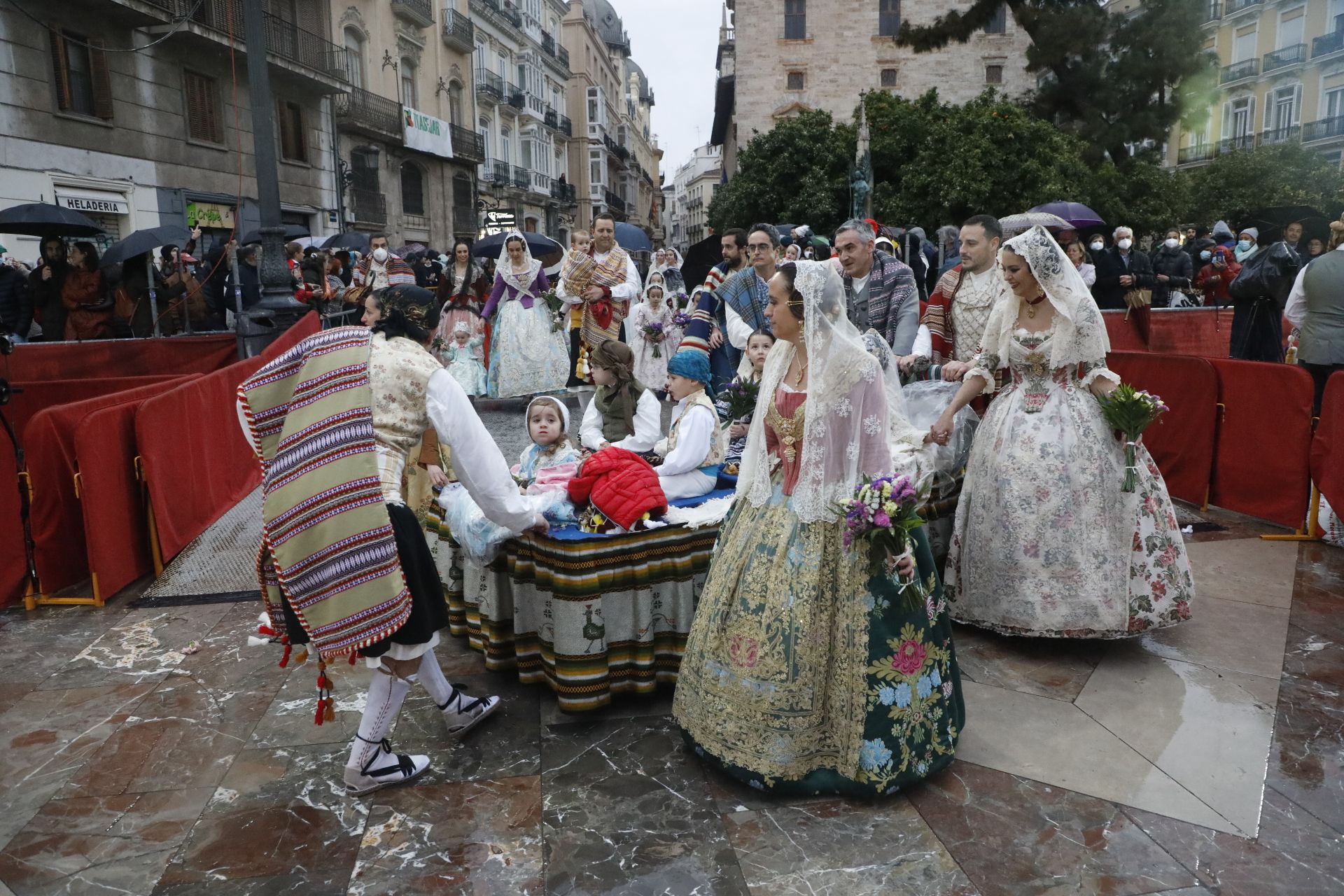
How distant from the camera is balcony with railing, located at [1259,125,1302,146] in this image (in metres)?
36.4

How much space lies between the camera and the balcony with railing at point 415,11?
1159 inches

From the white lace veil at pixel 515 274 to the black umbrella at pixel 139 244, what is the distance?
388 cm

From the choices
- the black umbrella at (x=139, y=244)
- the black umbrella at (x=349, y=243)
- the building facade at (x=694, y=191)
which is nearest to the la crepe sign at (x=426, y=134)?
the black umbrella at (x=349, y=243)

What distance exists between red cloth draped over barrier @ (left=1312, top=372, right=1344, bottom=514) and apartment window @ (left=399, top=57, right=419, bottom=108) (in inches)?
1172

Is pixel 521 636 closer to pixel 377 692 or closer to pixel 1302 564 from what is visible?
pixel 377 692

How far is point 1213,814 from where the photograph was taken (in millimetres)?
3221

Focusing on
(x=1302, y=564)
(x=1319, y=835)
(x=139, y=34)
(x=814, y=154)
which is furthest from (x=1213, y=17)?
(x=1319, y=835)

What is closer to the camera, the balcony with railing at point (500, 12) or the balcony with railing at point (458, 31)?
the balcony with railing at point (458, 31)

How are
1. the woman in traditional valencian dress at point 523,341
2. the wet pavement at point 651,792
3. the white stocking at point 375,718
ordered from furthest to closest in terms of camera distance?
the woman in traditional valencian dress at point 523,341 → the white stocking at point 375,718 → the wet pavement at point 651,792

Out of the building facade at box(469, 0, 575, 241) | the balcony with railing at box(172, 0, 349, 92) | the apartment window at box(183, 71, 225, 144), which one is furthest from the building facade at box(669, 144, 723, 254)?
the apartment window at box(183, 71, 225, 144)

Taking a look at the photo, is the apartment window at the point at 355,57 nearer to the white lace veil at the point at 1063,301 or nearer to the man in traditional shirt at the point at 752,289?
the man in traditional shirt at the point at 752,289

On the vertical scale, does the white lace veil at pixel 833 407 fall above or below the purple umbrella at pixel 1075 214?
below

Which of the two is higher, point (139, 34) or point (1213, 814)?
point (139, 34)

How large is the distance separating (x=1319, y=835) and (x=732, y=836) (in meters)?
1.93
